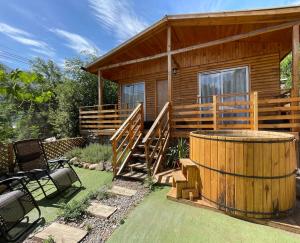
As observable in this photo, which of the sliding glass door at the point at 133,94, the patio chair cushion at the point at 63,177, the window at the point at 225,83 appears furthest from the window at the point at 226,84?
the patio chair cushion at the point at 63,177

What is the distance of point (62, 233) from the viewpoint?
2578mm

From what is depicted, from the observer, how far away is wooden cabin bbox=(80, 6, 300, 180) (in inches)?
196

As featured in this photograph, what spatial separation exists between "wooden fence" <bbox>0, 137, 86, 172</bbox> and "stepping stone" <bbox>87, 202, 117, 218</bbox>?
3.87 m

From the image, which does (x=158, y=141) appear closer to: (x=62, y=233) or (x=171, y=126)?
(x=171, y=126)

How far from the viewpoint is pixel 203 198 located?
3334mm

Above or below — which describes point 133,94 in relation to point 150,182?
above

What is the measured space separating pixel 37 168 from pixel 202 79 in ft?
22.0

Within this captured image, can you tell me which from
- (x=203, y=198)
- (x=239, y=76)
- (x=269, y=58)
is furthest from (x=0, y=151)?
(x=269, y=58)

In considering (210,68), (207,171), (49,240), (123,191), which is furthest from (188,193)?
(210,68)

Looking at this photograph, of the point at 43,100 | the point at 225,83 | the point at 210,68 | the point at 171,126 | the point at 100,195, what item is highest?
the point at 210,68

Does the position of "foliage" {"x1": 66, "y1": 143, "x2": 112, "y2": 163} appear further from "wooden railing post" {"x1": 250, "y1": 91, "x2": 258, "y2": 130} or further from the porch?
"wooden railing post" {"x1": 250, "y1": 91, "x2": 258, "y2": 130}

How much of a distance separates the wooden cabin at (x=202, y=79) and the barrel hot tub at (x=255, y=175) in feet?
6.54

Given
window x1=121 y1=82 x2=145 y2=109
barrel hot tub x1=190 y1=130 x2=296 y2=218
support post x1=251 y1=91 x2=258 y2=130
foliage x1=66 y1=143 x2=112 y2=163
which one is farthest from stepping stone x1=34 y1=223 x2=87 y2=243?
window x1=121 y1=82 x2=145 y2=109

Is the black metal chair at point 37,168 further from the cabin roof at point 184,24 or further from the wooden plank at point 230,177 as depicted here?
the cabin roof at point 184,24
